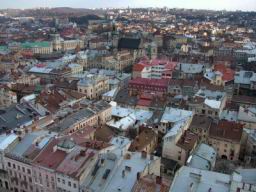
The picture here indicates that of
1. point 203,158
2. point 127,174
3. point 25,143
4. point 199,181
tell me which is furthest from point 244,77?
point 25,143

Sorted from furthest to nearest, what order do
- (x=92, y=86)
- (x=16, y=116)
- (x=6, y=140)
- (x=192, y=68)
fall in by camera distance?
(x=192, y=68) → (x=92, y=86) → (x=16, y=116) → (x=6, y=140)

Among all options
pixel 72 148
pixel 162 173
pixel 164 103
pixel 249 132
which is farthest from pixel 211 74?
pixel 72 148

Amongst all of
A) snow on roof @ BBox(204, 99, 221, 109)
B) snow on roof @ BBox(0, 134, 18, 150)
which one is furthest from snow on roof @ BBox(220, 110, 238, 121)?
snow on roof @ BBox(0, 134, 18, 150)

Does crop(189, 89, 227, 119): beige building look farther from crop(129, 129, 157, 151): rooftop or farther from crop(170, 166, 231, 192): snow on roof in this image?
crop(170, 166, 231, 192): snow on roof

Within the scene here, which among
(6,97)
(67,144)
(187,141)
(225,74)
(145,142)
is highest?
(225,74)

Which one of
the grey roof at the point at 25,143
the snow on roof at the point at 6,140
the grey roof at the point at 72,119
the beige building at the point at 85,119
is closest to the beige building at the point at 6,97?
the beige building at the point at 85,119

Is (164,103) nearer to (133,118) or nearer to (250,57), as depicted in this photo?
(133,118)

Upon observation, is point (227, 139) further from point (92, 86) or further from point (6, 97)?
point (6, 97)
